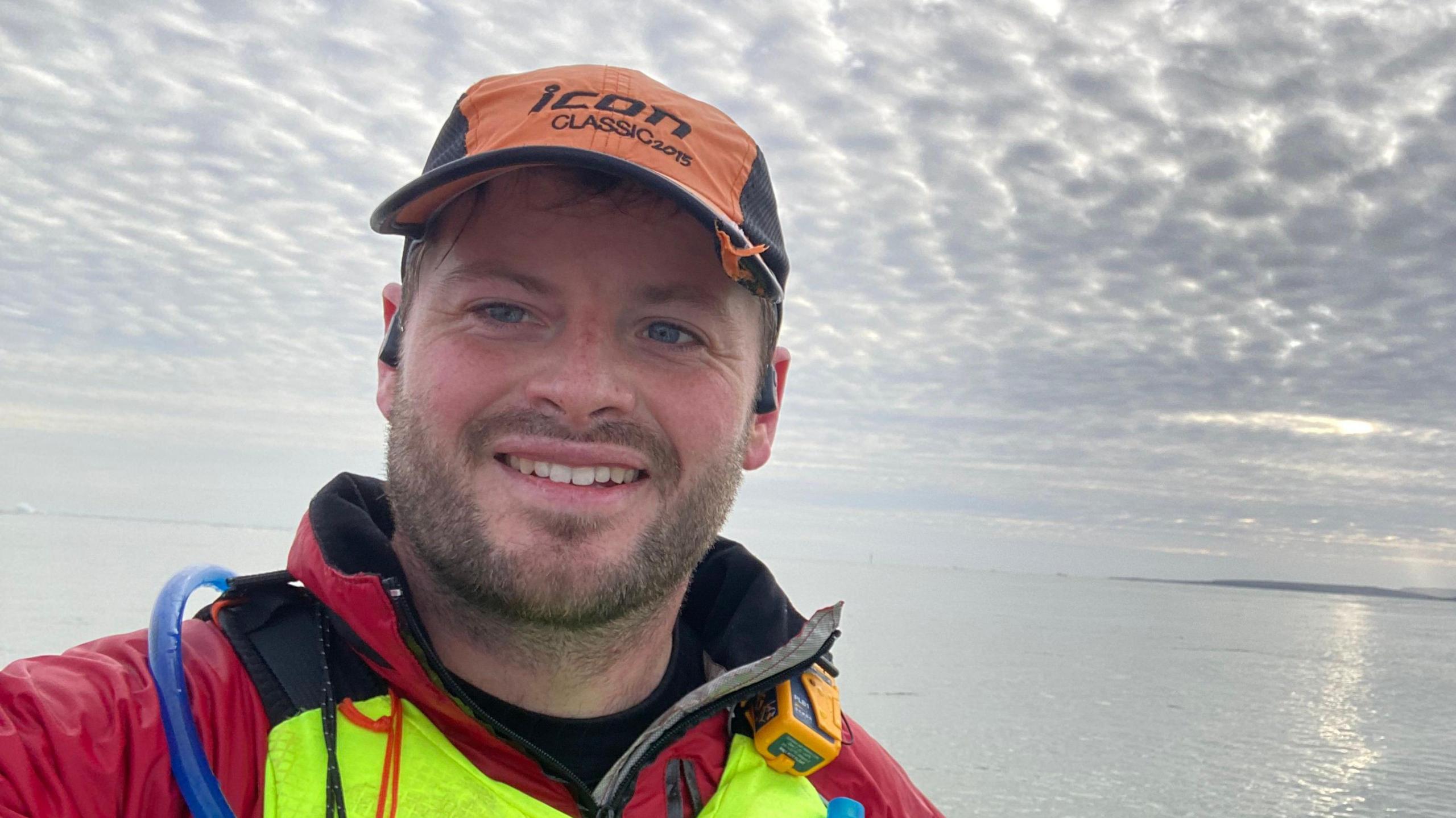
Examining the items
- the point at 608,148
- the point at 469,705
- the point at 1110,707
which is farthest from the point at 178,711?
the point at 1110,707

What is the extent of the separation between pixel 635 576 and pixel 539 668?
325mm

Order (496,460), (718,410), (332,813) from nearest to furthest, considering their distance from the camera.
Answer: (332,813) < (496,460) < (718,410)

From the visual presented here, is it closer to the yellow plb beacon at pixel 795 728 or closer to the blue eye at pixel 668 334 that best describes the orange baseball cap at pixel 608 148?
the blue eye at pixel 668 334

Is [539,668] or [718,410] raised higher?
[718,410]

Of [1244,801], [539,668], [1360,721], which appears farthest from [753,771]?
[1360,721]

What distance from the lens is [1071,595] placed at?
13738cm

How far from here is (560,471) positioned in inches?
84.7

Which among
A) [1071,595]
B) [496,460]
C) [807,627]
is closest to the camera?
[496,460]

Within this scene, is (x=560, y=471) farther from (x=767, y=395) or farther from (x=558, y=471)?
(x=767, y=395)

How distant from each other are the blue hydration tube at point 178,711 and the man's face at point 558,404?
1.83 ft

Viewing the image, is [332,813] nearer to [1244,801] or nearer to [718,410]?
[718,410]

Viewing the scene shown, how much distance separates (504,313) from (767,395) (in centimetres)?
81

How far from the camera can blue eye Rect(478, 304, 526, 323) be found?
221 cm

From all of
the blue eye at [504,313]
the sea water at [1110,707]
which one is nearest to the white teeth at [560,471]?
the blue eye at [504,313]
